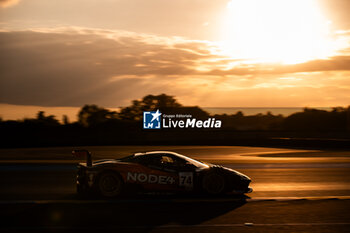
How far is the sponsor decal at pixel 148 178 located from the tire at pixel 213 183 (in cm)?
75

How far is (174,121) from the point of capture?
49031 millimetres

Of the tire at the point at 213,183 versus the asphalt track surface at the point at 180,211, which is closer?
the asphalt track surface at the point at 180,211

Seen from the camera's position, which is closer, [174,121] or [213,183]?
[213,183]

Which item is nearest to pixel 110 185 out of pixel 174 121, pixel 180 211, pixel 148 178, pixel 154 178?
pixel 148 178

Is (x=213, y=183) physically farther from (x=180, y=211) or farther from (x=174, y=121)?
(x=174, y=121)

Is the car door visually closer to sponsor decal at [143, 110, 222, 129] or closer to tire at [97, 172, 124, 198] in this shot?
tire at [97, 172, 124, 198]

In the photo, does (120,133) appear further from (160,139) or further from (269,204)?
→ (269,204)

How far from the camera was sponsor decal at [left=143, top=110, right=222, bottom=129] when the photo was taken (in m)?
47.6

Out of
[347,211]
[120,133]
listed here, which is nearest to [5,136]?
[120,133]

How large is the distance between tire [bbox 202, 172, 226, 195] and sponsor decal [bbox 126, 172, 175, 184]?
2.46 ft

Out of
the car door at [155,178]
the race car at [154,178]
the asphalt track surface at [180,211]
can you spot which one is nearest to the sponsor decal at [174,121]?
the asphalt track surface at [180,211]

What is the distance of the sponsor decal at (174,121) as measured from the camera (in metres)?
47.6

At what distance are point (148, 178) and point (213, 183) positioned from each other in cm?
147

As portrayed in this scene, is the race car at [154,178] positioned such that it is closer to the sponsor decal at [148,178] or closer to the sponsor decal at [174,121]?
the sponsor decal at [148,178]
